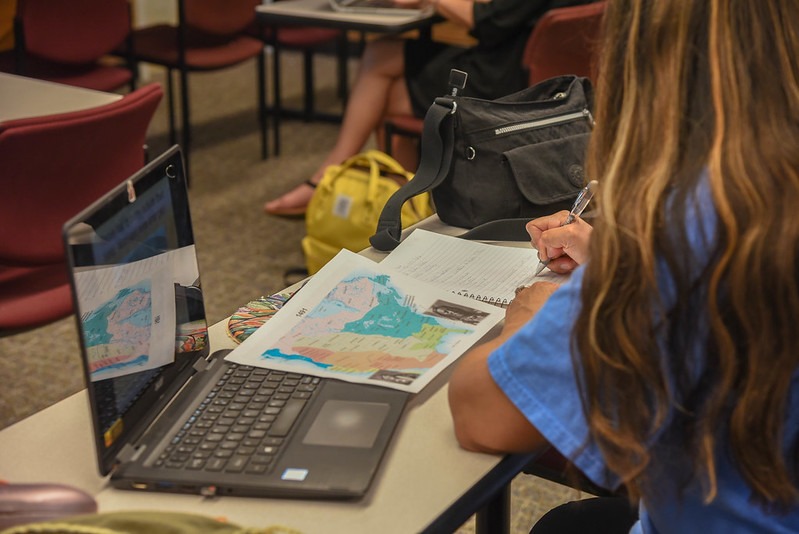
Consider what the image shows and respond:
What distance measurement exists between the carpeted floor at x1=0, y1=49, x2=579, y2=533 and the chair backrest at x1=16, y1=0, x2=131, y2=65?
0.68 m

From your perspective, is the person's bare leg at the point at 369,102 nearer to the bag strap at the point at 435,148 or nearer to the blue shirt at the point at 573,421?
the bag strap at the point at 435,148

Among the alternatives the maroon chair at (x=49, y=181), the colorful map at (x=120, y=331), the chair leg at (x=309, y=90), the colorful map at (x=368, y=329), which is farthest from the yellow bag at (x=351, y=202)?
the chair leg at (x=309, y=90)

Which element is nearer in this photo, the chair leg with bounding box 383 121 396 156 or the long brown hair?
the long brown hair

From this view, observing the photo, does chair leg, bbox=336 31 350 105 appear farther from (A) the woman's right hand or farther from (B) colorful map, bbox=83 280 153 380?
(B) colorful map, bbox=83 280 153 380

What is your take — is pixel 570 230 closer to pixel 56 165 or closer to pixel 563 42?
pixel 56 165

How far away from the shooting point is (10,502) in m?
0.77

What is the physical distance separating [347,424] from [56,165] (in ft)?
3.41

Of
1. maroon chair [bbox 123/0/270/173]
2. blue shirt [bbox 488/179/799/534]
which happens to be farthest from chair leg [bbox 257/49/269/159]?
blue shirt [bbox 488/179/799/534]

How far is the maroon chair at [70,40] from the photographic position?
3.26 m

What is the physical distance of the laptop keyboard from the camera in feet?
2.98

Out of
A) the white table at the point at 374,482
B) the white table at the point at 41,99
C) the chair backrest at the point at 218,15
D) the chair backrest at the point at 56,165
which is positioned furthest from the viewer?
the chair backrest at the point at 218,15

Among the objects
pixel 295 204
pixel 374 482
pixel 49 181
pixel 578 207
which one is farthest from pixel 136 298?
pixel 295 204

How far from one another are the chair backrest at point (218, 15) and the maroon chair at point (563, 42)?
5.41 ft

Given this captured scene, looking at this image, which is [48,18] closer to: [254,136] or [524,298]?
[254,136]
